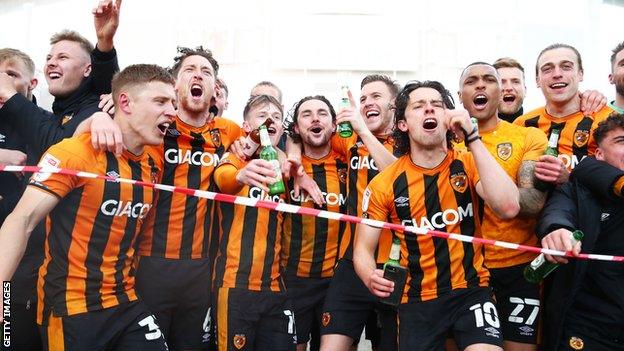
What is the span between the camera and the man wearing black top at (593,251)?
393 centimetres

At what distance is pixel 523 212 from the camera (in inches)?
163

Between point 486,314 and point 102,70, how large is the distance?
10.1ft

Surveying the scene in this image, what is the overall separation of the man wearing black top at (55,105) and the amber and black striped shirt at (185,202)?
66 centimetres

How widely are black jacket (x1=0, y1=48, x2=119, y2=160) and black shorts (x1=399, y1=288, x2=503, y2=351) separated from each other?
2580mm

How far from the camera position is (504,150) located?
439cm

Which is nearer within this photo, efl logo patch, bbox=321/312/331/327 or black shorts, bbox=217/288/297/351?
black shorts, bbox=217/288/297/351

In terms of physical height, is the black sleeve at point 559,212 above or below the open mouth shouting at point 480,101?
below

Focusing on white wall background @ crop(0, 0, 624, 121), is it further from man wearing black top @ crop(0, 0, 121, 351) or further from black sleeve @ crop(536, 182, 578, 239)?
black sleeve @ crop(536, 182, 578, 239)

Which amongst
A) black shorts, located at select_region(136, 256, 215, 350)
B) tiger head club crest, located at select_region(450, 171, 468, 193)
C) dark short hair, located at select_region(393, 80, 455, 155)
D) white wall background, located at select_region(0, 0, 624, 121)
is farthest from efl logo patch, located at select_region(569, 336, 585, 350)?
white wall background, located at select_region(0, 0, 624, 121)

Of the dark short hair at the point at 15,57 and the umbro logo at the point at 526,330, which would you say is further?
the dark short hair at the point at 15,57

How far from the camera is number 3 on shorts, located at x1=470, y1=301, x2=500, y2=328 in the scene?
3.72m

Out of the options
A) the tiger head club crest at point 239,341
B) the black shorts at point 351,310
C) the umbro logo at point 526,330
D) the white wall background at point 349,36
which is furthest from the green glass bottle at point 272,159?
the white wall background at point 349,36

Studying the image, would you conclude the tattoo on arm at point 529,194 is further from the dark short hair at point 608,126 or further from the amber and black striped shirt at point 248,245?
the amber and black striped shirt at point 248,245

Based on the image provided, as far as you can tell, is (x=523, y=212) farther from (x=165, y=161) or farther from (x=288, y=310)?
(x=165, y=161)
